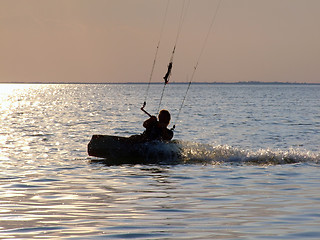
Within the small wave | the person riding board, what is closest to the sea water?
the small wave

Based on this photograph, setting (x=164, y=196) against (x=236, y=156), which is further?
(x=236, y=156)

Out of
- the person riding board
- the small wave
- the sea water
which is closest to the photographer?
the sea water

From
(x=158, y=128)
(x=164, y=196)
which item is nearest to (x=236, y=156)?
(x=158, y=128)

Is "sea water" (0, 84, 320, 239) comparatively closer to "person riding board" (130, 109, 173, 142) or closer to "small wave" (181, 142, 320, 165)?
"small wave" (181, 142, 320, 165)

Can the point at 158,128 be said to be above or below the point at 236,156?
above

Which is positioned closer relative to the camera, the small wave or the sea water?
the sea water

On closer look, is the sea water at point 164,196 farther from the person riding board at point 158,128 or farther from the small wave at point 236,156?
the person riding board at point 158,128

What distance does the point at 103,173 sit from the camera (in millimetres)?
17141

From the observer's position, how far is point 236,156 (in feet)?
66.3

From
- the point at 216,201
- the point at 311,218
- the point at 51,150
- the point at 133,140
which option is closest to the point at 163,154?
the point at 133,140

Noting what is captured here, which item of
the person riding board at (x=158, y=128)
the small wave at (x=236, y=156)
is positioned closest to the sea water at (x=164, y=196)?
the small wave at (x=236, y=156)

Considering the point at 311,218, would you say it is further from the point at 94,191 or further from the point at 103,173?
the point at 103,173

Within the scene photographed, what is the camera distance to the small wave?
1944 centimetres

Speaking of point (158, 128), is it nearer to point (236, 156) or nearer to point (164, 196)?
point (236, 156)
